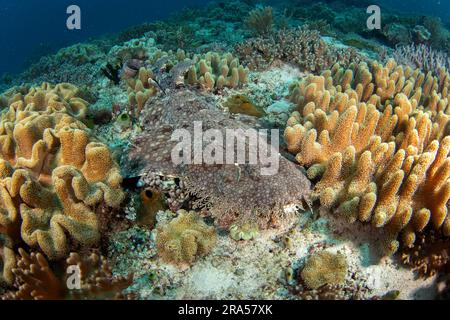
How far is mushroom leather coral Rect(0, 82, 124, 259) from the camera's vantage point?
3.24 meters

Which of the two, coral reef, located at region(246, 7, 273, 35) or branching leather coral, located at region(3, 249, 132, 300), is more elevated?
coral reef, located at region(246, 7, 273, 35)

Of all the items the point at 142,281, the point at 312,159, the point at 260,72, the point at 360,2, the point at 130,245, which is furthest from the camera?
the point at 360,2

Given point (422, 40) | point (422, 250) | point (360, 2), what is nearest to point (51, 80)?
point (422, 250)

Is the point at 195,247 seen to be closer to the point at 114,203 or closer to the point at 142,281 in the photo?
the point at 142,281

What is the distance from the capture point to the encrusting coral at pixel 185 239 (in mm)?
3305

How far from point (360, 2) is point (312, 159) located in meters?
21.7

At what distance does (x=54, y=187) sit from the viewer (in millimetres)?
3562

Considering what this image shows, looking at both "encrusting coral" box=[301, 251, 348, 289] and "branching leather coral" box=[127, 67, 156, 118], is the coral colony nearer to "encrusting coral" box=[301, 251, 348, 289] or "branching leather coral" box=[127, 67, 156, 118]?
"encrusting coral" box=[301, 251, 348, 289]

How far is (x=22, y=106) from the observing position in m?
5.58

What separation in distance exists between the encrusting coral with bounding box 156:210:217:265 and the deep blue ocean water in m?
57.5

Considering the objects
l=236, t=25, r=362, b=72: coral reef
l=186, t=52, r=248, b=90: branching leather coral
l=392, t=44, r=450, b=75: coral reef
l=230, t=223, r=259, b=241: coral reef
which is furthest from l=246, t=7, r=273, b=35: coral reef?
l=230, t=223, r=259, b=241: coral reef

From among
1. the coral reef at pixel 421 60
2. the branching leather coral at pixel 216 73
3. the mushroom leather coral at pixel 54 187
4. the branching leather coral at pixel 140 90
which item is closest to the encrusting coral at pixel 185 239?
the mushroom leather coral at pixel 54 187

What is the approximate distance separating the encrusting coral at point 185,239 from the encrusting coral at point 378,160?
1439mm

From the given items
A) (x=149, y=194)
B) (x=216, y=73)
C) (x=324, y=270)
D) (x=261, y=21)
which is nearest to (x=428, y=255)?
(x=324, y=270)
